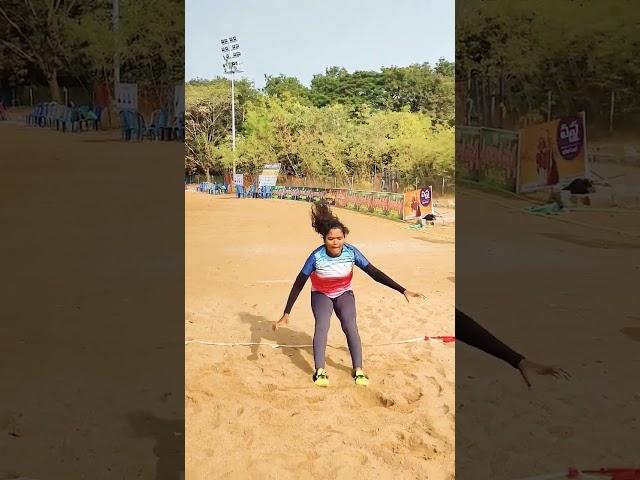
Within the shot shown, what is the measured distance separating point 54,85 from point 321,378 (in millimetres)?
2383

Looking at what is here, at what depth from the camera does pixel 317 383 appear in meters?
2.88

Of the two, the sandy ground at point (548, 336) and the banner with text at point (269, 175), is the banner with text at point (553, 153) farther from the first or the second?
the banner with text at point (269, 175)

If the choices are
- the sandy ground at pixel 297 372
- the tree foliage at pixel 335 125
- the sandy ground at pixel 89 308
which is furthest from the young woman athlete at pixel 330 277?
the tree foliage at pixel 335 125

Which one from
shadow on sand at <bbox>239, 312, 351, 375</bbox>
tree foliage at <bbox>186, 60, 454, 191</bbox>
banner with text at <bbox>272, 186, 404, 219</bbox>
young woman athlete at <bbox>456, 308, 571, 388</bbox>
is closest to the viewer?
young woman athlete at <bbox>456, 308, 571, 388</bbox>

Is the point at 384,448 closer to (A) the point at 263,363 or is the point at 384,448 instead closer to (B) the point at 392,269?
(A) the point at 263,363

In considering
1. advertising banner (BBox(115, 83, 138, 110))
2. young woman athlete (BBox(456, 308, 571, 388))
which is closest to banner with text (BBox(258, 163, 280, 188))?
advertising banner (BBox(115, 83, 138, 110))

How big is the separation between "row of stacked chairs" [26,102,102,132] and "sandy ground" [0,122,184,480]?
0.06 meters

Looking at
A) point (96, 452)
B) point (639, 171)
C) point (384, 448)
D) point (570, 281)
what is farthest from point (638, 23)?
point (96, 452)

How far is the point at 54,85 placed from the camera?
374 cm

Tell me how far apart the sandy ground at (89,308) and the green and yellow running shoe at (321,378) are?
0.61 m

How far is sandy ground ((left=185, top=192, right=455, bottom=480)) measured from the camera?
8.20 ft

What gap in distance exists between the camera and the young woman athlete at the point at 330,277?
256 centimetres

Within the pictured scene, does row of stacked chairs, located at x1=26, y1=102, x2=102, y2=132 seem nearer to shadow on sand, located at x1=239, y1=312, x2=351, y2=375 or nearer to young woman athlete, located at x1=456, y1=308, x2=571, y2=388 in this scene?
shadow on sand, located at x1=239, y1=312, x2=351, y2=375

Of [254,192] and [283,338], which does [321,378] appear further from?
[254,192]
